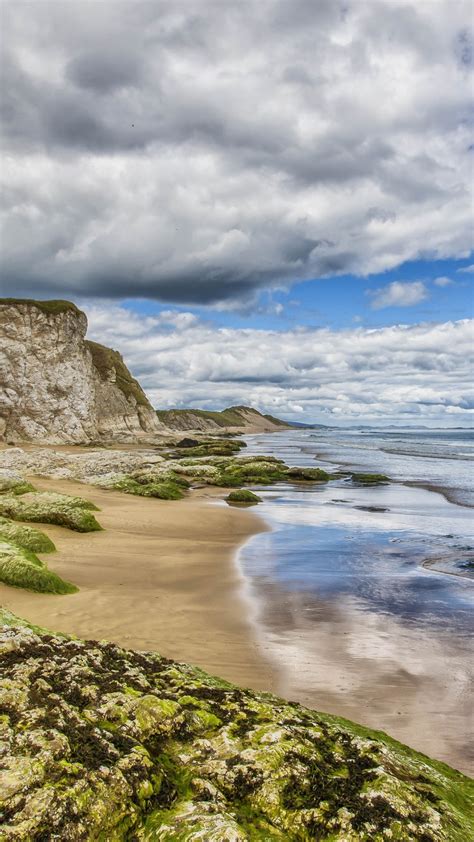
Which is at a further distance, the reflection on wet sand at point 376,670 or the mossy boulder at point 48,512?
the mossy boulder at point 48,512

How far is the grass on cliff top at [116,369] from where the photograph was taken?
94188 mm

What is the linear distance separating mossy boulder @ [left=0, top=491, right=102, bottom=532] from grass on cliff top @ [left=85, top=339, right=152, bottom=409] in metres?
77.1

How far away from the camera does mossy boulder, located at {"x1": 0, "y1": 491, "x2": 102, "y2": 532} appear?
16.2 m

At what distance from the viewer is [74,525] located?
52.7ft

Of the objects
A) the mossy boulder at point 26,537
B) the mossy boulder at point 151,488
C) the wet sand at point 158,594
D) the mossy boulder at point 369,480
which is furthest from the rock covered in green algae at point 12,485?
the mossy boulder at point 369,480

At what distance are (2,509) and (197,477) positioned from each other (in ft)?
66.7

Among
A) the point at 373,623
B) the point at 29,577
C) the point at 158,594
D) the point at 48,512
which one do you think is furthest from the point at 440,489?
the point at 29,577

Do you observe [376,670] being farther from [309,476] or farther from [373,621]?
[309,476]

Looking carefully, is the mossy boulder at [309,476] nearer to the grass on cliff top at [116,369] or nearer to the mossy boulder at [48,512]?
the mossy boulder at [48,512]

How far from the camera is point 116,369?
9944 centimetres

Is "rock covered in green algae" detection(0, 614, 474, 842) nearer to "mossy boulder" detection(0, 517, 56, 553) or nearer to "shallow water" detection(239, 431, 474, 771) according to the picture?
"shallow water" detection(239, 431, 474, 771)

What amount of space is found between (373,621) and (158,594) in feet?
13.7

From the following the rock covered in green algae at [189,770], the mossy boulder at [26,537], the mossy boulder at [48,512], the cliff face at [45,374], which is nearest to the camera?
the rock covered in green algae at [189,770]

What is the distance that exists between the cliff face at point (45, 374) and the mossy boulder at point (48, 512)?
49.1 meters
